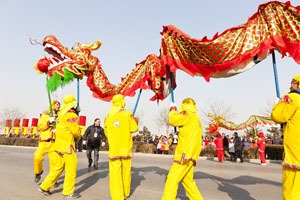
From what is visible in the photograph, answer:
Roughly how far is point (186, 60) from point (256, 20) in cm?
166

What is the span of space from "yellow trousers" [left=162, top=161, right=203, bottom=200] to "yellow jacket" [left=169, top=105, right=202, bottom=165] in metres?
0.13

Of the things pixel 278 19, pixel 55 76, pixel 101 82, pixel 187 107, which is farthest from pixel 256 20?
pixel 55 76

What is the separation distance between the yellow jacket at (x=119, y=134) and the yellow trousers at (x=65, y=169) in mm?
999

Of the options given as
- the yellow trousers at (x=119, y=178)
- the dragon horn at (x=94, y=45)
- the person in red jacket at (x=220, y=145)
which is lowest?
the yellow trousers at (x=119, y=178)

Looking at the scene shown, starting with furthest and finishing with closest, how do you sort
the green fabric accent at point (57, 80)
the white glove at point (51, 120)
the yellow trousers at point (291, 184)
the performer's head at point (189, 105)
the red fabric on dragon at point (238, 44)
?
the green fabric accent at point (57, 80)
the white glove at point (51, 120)
the red fabric on dragon at point (238, 44)
the performer's head at point (189, 105)
the yellow trousers at point (291, 184)

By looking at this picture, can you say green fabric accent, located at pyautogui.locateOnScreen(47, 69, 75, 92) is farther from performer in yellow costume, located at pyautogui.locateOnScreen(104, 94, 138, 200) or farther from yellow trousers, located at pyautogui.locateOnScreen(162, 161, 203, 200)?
yellow trousers, located at pyautogui.locateOnScreen(162, 161, 203, 200)

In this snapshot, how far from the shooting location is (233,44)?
608 cm

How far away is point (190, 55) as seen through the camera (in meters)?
6.56

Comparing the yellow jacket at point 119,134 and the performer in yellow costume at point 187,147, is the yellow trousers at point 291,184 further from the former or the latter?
the yellow jacket at point 119,134

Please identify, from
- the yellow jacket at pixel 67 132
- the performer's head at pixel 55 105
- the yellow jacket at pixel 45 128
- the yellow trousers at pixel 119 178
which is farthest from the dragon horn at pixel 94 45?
the yellow trousers at pixel 119 178

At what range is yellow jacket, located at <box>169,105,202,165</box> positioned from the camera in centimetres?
504

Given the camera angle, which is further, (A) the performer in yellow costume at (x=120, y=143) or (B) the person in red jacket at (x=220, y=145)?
(B) the person in red jacket at (x=220, y=145)

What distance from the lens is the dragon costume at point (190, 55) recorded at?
5.66 metres

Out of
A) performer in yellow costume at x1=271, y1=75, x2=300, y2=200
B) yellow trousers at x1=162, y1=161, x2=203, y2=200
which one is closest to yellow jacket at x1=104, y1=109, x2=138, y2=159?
yellow trousers at x1=162, y1=161, x2=203, y2=200
